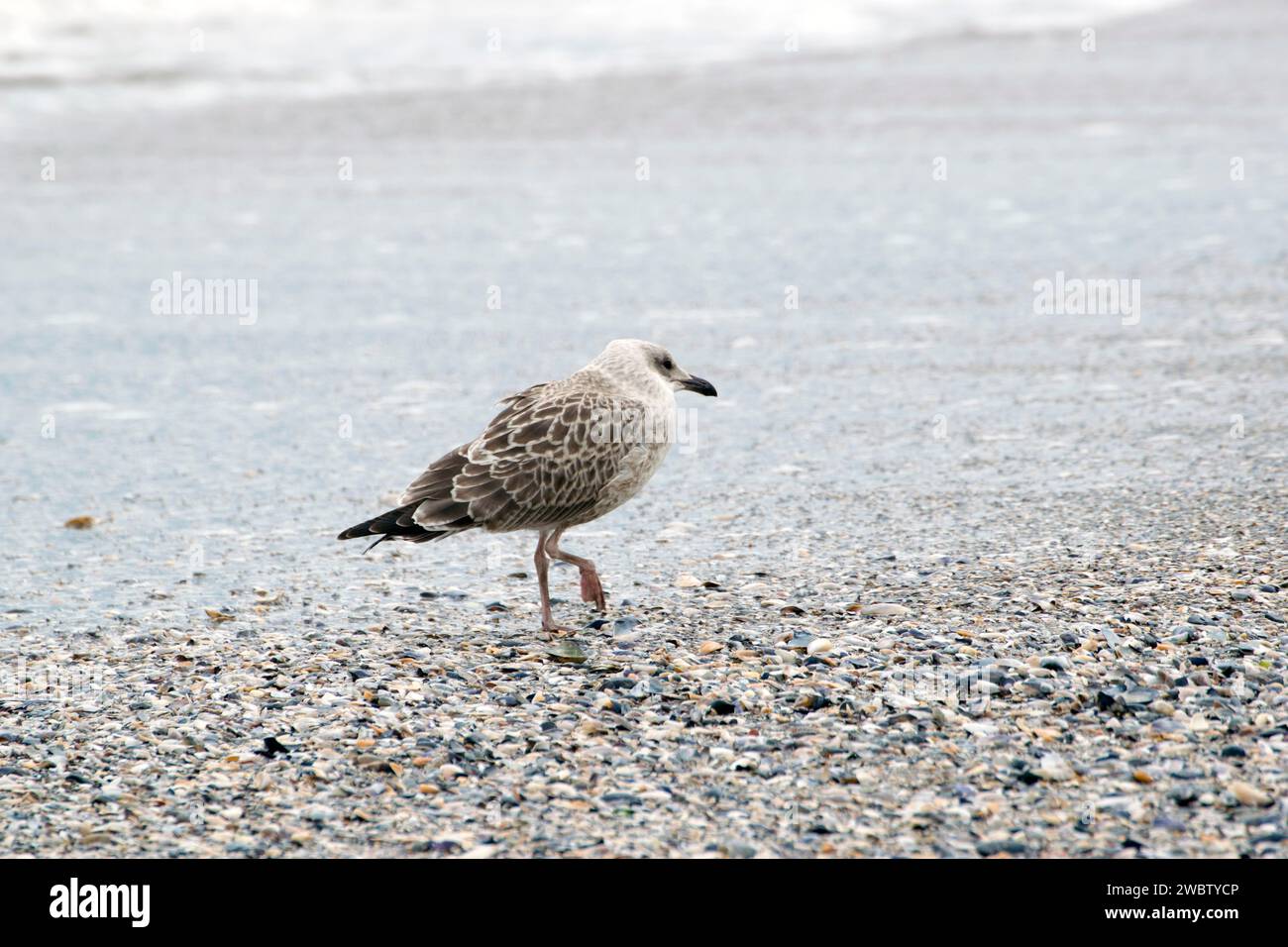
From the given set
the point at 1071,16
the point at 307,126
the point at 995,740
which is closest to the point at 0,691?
the point at 995,740

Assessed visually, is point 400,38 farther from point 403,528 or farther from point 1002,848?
point 1002,848

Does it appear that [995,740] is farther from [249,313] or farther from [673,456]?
[249,313]

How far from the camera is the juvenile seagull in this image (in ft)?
20.7

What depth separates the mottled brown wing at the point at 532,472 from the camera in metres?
6.33

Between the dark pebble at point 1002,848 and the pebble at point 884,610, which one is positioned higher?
the pebble at point 884,610

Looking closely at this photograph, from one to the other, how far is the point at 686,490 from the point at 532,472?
212cm

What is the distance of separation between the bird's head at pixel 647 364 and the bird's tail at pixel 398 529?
1034 mm

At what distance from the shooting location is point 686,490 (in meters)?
8.35
